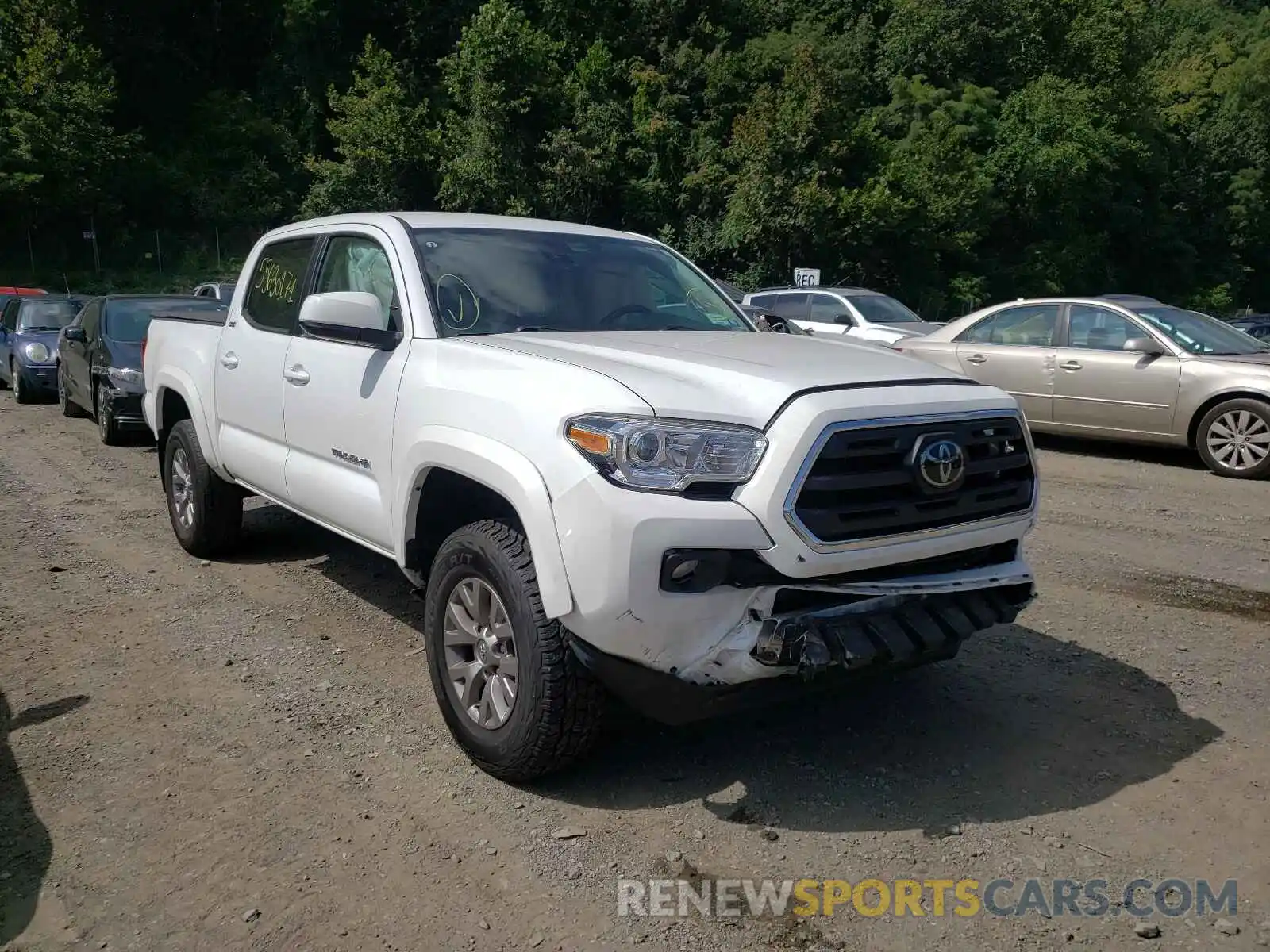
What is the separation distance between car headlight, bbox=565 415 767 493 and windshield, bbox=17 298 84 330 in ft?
47.9

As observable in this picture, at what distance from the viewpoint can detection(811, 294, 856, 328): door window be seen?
1623 centimetres

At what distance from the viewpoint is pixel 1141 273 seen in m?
53.2

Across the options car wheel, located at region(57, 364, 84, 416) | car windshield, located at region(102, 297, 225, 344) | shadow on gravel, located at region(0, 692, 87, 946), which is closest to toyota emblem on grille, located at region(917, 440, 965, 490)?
shadow on gravel, located at region(0, 692, 87, 946)

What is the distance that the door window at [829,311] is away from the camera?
16234 mm

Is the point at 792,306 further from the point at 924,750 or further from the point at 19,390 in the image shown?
the point at 924,750

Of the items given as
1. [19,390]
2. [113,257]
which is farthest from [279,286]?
[113,257]

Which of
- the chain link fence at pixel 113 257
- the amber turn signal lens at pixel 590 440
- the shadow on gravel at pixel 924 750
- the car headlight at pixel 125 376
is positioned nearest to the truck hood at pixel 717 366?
the amber turn signal lens at pixel 590 440

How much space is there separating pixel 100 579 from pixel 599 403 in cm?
412

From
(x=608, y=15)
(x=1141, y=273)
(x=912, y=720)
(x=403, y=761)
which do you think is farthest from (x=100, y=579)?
(x=1141, y=273)

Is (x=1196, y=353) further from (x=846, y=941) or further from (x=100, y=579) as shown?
(x=100, y=579)

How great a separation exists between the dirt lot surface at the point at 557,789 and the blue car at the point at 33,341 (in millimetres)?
10504

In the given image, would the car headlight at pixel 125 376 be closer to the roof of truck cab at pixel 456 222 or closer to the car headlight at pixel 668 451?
the roof of truck cab at pixel 456 222

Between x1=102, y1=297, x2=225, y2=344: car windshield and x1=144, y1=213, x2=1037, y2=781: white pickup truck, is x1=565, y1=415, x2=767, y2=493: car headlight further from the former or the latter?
x1=102, y1=297, x2=225, y2=344: car windshield

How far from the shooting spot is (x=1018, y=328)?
10805 millimetres
